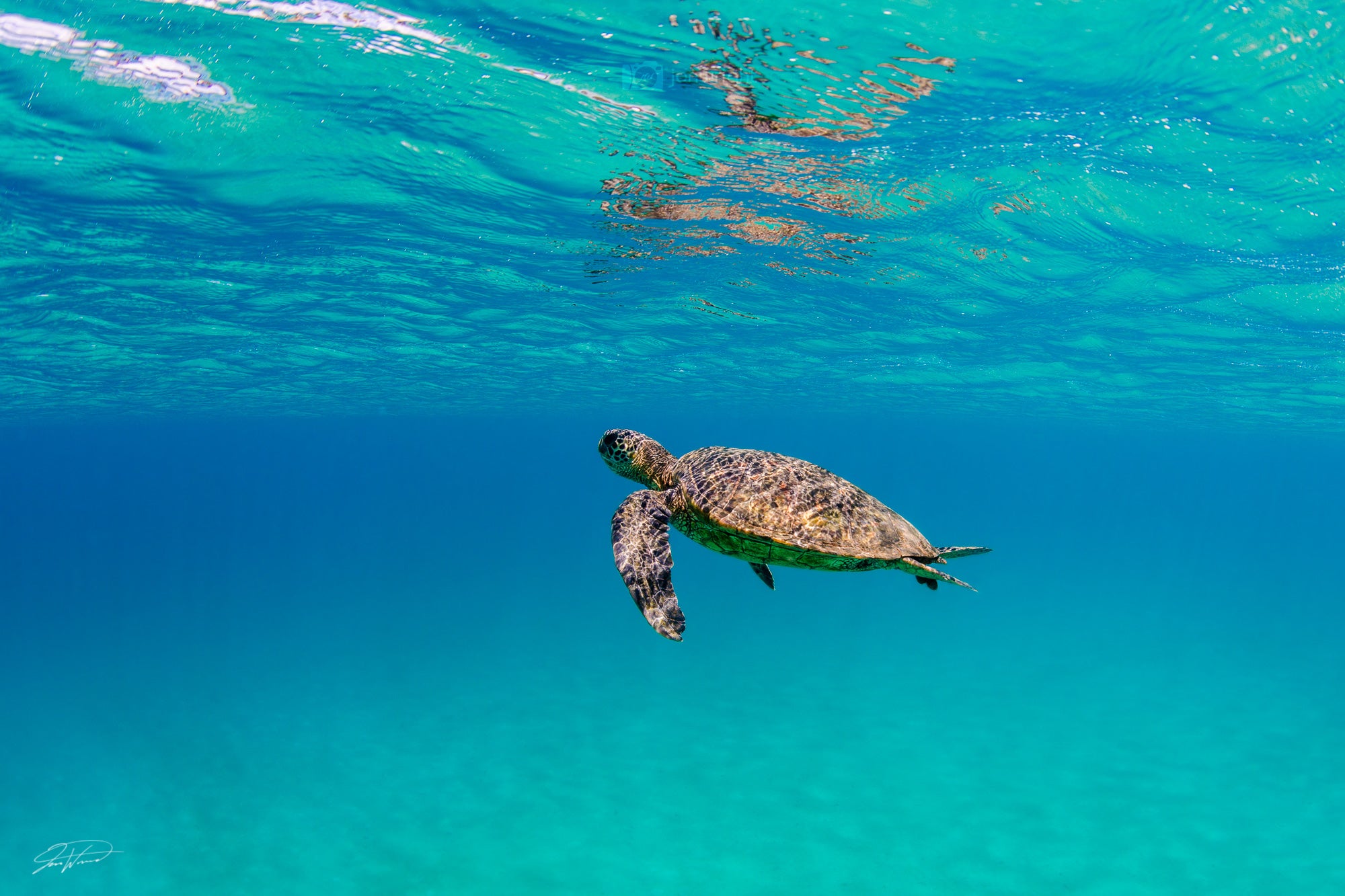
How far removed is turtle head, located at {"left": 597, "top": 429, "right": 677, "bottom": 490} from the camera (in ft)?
22.2

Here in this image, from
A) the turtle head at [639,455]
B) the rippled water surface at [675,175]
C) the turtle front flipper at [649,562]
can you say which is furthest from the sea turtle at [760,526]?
the rippled water surface at [675,175]

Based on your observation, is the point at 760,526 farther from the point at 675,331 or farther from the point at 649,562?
the point at 675,331

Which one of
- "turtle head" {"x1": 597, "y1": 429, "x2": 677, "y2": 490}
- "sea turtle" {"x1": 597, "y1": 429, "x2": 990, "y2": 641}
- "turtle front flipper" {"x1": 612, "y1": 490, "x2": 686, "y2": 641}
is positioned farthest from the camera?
"turtle head" {"x1": 597, "y1": 429, "x2": 677, "y2": 490}

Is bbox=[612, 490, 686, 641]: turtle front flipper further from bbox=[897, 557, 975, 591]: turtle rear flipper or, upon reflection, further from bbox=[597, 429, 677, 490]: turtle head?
bbox=[897, 557, 975, 591]: turtle rear flipper

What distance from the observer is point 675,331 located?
2530cm

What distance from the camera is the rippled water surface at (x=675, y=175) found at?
7.73m

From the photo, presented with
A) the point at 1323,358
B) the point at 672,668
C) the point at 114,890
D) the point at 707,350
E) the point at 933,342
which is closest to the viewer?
the point at 114,890

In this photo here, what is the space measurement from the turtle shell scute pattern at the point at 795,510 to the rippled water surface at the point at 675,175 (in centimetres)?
490

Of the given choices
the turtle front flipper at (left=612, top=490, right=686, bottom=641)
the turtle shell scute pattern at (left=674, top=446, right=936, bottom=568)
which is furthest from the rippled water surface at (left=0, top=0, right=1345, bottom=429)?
the turtle front flipper at (left=612, top=490, right=686, bottom=641)

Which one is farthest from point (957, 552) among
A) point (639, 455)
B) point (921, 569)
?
point (639, 455)

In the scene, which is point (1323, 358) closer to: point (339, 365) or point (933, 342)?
point (933, 342)

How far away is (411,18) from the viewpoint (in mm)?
7605

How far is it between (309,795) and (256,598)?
2552cm

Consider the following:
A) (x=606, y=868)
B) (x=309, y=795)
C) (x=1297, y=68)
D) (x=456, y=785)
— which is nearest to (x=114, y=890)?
(x=309, y=795)
